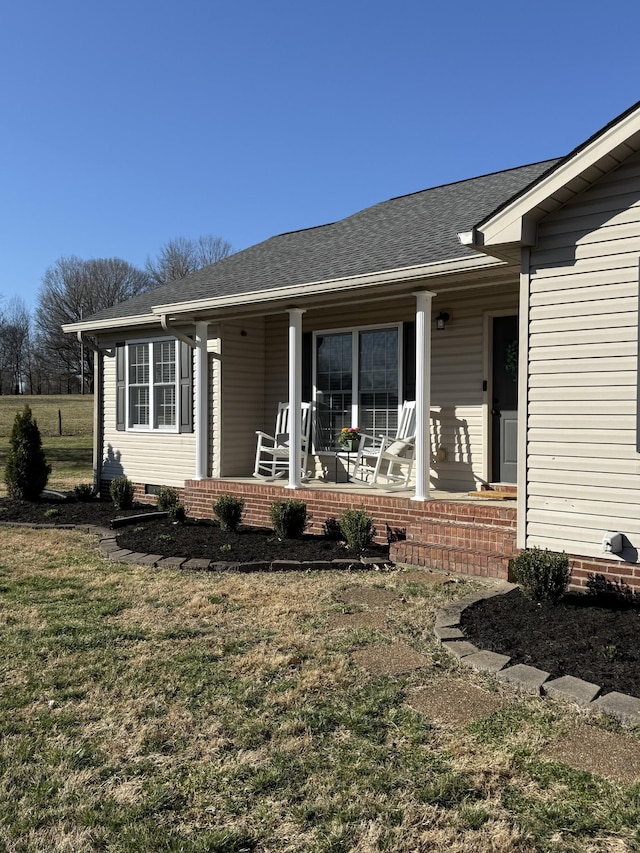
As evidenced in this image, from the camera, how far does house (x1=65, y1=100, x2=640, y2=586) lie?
4.75 meters

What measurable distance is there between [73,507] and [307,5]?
7.86m

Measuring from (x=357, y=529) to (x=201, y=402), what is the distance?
3571mm

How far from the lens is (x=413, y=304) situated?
8266 mm

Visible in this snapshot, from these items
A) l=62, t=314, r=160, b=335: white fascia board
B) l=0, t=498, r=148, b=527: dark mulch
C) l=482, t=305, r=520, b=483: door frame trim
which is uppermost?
l=62, t=314, r=160, b=335: white fascia board

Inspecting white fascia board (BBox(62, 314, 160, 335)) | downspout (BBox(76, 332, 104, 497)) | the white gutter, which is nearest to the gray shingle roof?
white fascia board (BBox(62, 314, 160, 335))

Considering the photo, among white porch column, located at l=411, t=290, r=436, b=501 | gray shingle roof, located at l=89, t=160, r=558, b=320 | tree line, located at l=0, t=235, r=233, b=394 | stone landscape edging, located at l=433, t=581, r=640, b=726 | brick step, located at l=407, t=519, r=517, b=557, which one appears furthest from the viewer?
tree line, located at l=0, t=235, r=233, b=394

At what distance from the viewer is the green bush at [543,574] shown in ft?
14.9

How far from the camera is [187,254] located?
44.2 meters

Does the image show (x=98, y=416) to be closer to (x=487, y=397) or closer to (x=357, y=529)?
(x=357, y=529)

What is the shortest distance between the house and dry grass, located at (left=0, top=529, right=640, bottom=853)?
5.70 ft

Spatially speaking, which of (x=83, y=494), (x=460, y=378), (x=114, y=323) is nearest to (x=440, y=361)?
(x=460, y=378)

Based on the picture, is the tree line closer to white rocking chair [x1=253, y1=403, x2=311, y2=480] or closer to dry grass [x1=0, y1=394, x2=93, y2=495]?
dry grass [x1=0, y1=394, x2=93, y2=495]

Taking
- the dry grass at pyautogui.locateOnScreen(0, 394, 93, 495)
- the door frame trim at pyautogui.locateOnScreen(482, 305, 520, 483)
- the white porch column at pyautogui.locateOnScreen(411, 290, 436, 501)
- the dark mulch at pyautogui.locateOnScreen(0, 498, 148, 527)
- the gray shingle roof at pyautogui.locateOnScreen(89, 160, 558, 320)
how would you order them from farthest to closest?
the dry grass at pyautogui.locateOnScreen(0, 394, 93, 495)
the dark mulch at pyautogui.locateOnScreen(0, 498, 148, 527)
the door frame trim at pyautogui.locateOnScreen(482, 305, 520, 483)
the gray shingle roof at pyautogui.locateOnScreen(89, 160, 558, 320)
the white porch column at pyautogui.locateOnScreen(411, 290, 436, 501)

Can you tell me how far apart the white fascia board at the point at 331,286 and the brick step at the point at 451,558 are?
261cm
